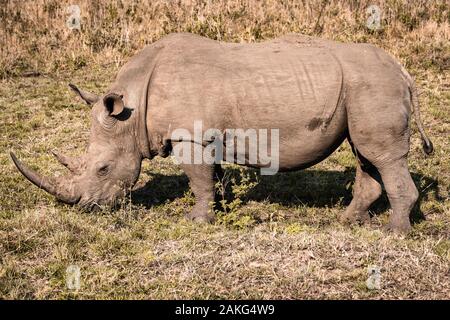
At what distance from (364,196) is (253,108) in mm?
1831

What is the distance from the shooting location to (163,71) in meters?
7.27

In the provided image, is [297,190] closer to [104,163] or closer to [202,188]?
[202,188]

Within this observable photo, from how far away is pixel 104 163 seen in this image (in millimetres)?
7449

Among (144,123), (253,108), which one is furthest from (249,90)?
(144,123)

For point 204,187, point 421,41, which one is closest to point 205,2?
point 421,41

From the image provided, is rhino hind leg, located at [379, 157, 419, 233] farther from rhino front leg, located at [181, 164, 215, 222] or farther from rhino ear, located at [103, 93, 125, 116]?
rhino ear, located at [103, 93, 125, 116]

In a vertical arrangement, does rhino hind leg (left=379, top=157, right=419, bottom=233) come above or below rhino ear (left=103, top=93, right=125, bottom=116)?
below

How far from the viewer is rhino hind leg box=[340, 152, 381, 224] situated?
783 centimetres

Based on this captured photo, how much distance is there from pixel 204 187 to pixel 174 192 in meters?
1.39

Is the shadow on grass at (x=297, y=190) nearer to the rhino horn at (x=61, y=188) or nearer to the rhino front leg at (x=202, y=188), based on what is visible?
the rhino front leg at (x=202, y=188)

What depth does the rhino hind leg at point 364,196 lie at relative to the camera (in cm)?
783

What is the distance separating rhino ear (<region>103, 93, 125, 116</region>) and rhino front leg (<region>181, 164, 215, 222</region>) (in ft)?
3.08

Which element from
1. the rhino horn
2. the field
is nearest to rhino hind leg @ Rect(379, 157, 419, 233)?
the field
